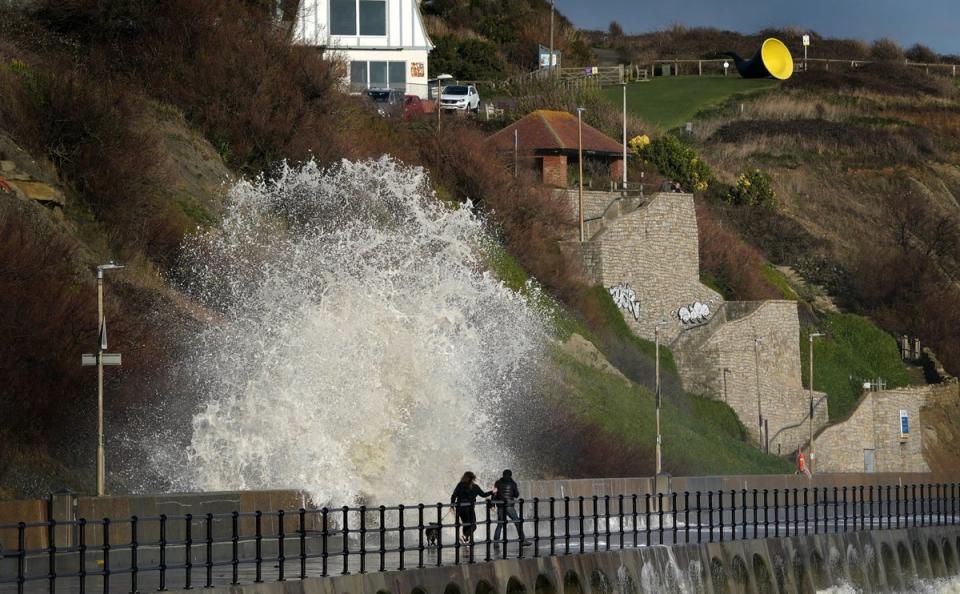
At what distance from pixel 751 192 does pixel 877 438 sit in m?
24.5

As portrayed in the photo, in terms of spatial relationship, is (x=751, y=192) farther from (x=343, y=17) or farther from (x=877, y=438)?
(x=877, y=438)

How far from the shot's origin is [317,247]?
46.7 metres

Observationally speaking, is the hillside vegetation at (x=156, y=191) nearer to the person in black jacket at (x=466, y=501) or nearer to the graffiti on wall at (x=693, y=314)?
the graffiti on wall at (x=693, y=314)

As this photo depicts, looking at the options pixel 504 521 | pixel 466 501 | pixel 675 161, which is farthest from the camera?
pixel 675 161

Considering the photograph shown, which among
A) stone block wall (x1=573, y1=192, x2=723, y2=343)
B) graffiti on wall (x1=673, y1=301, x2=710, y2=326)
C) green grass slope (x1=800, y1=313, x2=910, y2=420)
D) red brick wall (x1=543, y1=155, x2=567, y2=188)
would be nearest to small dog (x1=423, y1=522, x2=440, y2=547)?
stone block wall (x1=573, y1=192, x2=723, y2=343)

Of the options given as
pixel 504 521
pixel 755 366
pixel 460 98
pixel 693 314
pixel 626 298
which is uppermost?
pixel 460 98

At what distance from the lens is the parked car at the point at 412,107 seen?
259ft

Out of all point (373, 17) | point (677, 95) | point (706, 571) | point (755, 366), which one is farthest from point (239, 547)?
point (677, 95)

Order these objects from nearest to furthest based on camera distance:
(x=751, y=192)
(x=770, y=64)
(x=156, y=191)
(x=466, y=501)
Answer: (x=466, y=501) < (x=156, y=191) < (x=751, y=192) < (x=770, y=64)

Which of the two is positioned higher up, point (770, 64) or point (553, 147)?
point (770, 64)

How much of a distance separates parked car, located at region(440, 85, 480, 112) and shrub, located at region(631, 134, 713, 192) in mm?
7901

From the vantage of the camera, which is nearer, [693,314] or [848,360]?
[693,314]

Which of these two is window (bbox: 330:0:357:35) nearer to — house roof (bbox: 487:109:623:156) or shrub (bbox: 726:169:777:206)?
house roof (bbox: 487:109:623:156)

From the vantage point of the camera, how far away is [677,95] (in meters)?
125
